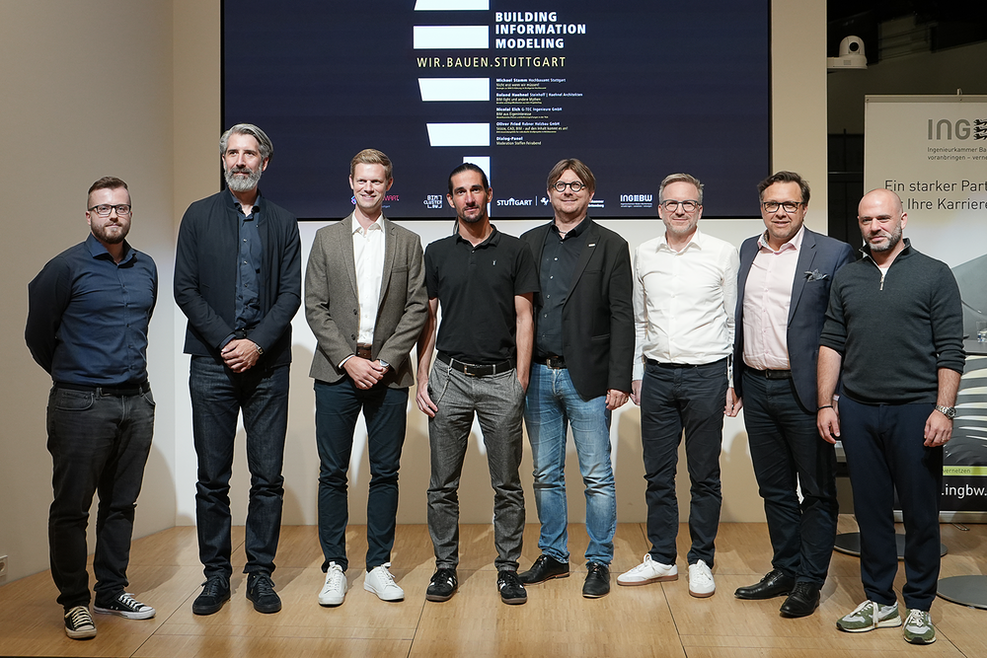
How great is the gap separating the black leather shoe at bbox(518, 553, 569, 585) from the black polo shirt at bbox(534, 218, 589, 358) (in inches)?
37.4

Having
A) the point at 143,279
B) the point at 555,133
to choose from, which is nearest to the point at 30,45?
the point at 143,279

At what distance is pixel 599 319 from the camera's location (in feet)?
11.4

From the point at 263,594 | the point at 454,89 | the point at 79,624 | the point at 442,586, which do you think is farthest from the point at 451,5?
the point at 79,624

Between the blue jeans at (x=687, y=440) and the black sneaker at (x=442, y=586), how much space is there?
3.02 feet

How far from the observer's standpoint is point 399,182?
4672 mm

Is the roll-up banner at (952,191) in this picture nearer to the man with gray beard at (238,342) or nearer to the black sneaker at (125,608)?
the man with gray beard at (238,342)

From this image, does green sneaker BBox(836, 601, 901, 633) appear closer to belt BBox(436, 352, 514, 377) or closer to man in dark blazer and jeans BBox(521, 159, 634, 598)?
man in dark blazer and jeans BBox(521, 159, 634, 598)

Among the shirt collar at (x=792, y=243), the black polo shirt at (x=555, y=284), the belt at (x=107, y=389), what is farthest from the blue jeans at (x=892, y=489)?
the belt at (x=107, y=389)

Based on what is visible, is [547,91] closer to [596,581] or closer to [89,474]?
[596,581]

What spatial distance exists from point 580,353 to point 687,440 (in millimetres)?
643

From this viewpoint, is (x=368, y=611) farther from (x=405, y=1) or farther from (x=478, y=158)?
(x=405, y=1)

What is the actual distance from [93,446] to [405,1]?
9.83 ft

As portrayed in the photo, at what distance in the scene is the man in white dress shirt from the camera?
11.3 ft

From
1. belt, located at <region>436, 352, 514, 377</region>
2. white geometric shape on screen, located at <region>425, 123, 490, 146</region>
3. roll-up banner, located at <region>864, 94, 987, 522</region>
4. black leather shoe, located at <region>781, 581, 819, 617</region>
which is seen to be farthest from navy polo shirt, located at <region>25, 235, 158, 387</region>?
roll-up banner, located at <region>864, 94, 987, 522</region>
